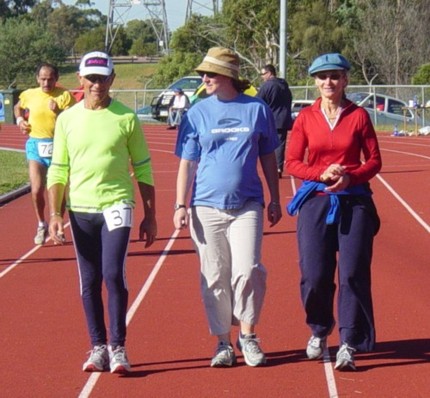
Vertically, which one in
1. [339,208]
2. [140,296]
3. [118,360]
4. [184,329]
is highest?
[339,208]

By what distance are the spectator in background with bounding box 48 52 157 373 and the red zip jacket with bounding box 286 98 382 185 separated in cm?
102

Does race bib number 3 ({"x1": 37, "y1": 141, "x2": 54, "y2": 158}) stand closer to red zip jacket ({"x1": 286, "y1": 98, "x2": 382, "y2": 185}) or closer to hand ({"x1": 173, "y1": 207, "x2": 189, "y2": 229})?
hand ({"x1": 173, "y1": 207, "x2": 189, "y2": 229})

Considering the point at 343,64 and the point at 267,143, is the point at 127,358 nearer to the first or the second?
the point at 267,143

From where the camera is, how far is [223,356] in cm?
698

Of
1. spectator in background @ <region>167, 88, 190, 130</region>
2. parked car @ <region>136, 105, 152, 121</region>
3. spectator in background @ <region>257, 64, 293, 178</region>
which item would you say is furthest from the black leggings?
parked car @ <region>136, 105, 152, 121</region>

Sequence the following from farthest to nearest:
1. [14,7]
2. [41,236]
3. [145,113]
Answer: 1. [14,7]
2. [145,113]
3. [41,236]

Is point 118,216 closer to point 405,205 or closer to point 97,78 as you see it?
point 97,78

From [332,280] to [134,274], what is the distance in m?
3.84

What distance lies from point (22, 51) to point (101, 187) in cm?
7180

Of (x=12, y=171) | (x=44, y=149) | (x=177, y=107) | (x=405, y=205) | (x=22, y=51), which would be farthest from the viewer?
(x=22, y=51)

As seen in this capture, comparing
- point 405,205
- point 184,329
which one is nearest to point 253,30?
point 405,205

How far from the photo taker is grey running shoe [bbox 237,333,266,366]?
7.00m

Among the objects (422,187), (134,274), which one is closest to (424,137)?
(422,187)

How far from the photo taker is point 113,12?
251 ft
